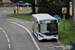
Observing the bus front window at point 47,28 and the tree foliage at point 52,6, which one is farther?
the tree foliage at point 52,6

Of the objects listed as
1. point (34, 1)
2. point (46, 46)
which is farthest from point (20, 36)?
point (34, 1)

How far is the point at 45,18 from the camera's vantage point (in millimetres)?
25078

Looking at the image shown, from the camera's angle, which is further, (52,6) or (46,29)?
(52,6)

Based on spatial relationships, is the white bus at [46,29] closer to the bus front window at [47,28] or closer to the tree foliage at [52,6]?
the bus front window at [47,28]

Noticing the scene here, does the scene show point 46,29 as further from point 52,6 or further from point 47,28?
point 52,6

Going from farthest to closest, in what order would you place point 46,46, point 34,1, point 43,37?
point 34,1, point 43,37, point 46,46

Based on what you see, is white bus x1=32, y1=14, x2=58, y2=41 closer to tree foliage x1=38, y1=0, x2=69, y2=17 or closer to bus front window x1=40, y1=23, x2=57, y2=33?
bus front window x1=40, y1=23, x2=57, y2=33

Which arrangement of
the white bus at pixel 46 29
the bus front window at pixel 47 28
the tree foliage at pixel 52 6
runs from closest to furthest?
the white bus at pixel 46 29
the bus front window at pixel 47 28
the tree foliage at pixel 52 6

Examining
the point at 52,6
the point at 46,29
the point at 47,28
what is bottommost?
the point at 46,29

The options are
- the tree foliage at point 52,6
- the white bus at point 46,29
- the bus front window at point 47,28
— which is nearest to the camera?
the white bus at point 46,29

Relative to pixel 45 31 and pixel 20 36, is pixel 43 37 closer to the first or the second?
pixel 45 31

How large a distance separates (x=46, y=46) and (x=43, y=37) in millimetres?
1963

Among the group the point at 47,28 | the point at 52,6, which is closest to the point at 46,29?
the point at 47,28

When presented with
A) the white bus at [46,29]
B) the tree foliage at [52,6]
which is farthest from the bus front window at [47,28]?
the tree foliage at [52,6]
